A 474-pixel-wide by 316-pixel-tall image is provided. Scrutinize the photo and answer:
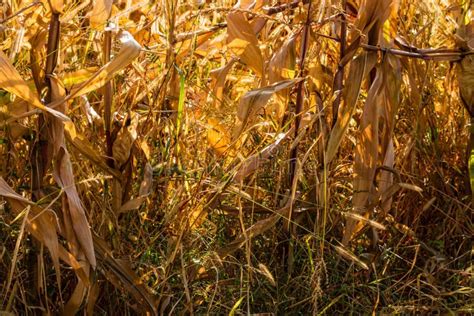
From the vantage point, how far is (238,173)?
149 centimetres

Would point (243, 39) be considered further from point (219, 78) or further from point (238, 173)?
point (238, 173)

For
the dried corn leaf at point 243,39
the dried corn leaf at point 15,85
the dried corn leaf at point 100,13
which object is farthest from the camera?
the dried corn leaf at point 243,39

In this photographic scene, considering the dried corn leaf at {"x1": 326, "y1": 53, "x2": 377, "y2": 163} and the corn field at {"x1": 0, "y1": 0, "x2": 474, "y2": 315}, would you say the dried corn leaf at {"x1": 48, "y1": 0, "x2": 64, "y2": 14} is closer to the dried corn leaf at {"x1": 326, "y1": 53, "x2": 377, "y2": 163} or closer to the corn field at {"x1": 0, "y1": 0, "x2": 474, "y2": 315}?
the corn field at {"x1": 0, "y1": 0, "x2": 474, "y2": 315}

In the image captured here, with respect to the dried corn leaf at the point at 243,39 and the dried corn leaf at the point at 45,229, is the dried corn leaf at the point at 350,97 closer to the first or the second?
the dried corn leaf at the point at 243,39

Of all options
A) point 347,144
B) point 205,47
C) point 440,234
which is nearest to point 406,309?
point 440,234

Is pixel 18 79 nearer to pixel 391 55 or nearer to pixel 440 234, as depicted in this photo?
pixel 391 55

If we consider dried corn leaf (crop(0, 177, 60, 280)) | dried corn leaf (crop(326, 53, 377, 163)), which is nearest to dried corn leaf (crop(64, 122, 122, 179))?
dried corn leaf (crop(0, 177, 60, 280))

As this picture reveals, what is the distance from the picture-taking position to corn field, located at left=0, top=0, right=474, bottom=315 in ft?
4.72

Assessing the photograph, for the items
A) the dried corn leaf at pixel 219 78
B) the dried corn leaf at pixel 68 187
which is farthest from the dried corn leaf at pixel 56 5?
the dried corn leaf at pixel 219 78

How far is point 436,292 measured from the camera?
60.6 inches

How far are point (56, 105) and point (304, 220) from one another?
52 centimetres

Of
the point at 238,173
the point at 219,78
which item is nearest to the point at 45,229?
the point at 238,173

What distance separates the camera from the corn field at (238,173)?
1.44 metres

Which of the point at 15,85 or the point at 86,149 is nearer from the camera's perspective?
the point at 15,85
